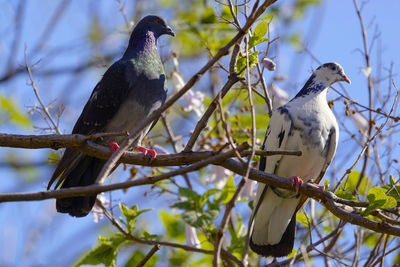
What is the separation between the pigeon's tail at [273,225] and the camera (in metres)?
4.86

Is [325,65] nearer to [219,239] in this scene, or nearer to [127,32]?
[127,32]

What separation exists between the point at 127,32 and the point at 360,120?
2692 millimetres

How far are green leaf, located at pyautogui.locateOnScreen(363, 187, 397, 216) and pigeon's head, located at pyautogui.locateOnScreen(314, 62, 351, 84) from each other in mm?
1870

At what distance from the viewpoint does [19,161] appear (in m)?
7.66

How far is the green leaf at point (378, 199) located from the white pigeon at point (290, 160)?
100 centimetres

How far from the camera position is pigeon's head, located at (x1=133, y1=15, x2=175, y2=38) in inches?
228

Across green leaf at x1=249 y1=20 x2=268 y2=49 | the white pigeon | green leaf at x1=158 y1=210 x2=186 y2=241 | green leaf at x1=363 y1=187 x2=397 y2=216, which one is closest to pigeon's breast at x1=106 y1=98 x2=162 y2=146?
green leaf at x1=158 y1=210 x2=186 y2=241

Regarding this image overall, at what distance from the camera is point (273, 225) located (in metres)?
4.93

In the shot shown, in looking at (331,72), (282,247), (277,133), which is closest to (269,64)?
(277,133)

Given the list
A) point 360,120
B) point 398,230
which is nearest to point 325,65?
point 360,120

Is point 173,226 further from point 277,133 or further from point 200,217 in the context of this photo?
point 277,133

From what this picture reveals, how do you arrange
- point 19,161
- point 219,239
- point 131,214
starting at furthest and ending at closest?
point 19,161 → point 131,214 → point 219,239

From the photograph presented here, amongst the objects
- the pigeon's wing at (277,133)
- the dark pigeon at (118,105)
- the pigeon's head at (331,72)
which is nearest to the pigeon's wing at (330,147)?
the pigeon's wing at (277,133)

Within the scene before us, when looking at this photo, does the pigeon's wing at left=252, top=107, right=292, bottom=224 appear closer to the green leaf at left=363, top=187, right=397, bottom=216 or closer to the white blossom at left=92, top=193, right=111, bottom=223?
the green leaf at left=363, top=187, right=397, bottom=216
